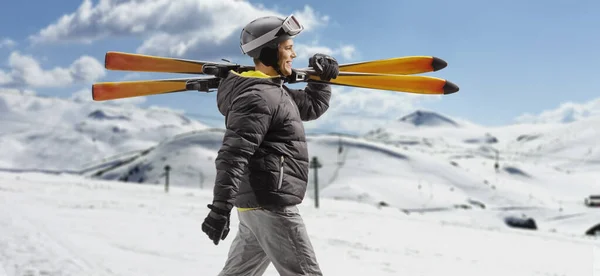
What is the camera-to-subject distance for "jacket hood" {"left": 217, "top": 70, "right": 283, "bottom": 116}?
362cm

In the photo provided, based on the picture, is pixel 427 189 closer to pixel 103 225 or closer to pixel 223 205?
pixel 103 225

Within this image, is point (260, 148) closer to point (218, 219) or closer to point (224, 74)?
point (218, 219)

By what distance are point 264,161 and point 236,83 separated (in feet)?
1.83

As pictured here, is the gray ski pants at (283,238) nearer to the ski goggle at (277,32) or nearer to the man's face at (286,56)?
the man's face at (286,56)

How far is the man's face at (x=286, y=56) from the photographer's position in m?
3.78

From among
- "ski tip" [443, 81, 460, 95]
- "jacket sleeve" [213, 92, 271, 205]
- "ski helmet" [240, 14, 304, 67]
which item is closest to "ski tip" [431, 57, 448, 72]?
"ski tip" [443, 81, 460, 95]

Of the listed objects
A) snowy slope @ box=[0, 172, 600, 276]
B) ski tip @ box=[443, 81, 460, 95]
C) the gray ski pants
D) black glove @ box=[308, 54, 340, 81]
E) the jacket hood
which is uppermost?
black glove @ box=[308, 54, 340, 81]

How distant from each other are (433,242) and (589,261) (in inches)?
140

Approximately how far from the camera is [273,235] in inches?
143

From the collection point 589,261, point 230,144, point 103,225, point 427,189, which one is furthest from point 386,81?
point 427,189

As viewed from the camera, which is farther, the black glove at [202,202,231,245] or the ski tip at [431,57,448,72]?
the ski tip at [431,57,448,72]

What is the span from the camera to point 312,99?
436 centimetres

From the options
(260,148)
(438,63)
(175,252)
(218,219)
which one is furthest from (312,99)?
(175,252)

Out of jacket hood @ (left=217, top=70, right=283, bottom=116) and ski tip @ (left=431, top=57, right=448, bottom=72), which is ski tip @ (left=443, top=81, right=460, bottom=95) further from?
jacket hood @ (left=217, top=70, right=283, bottom=116)
